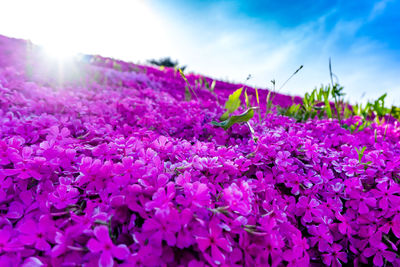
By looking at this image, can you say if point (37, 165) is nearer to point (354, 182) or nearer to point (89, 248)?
point (89, 248)

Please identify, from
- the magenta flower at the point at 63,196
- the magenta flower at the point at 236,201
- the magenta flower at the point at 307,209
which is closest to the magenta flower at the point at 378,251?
the magenta flower at the point at 307,209

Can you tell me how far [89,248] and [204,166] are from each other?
665 millimetres

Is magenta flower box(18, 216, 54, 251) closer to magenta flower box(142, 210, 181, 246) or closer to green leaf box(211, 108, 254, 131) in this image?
magenta flower box(142, 210, 181, 246)

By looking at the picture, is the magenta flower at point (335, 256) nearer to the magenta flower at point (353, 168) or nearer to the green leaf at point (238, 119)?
the magenta flower at point (353, 168)

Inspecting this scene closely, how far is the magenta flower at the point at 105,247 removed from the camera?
0.92 metres

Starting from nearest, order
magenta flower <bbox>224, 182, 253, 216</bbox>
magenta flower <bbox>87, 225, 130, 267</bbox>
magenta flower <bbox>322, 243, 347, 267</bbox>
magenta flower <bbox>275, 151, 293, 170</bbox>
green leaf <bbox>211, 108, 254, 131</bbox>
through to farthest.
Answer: magenta flower <bbox>87, 225, 130, 267</bbox> < magenta flower <bbox>224, 182, 253, 216</bbox> < magenta flower <bbox>322, 243, 347, 267</bbox> < magenta flower <bbox>275, 151, 293, 170</bbox> < green leaf <bbox>211, 108, 254, 131</bbox>

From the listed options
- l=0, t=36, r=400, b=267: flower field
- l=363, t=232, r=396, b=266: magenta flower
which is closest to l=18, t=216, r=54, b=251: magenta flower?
l=0, t=36, r=400, b=267: flower field

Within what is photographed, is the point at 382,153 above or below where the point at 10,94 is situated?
above

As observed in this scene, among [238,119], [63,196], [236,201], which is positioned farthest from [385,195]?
[63,196]

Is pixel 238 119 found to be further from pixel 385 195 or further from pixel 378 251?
pixel 378 251

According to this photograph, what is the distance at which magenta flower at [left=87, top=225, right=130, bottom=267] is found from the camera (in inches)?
36.1

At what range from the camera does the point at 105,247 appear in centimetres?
93

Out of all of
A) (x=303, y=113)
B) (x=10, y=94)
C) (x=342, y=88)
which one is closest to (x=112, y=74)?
(x=10, y=94)

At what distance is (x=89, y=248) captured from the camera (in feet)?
3.01
